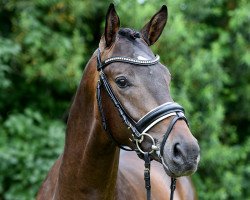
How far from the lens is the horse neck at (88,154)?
111 inches

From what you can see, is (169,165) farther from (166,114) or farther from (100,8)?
(100,8)

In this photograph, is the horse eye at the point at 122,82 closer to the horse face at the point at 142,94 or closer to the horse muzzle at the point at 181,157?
the horse face at the point at 142,94

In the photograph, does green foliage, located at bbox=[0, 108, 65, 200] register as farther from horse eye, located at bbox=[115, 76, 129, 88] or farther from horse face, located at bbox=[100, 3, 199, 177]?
horse eye, located at bbox=[115, 76, 129, 88]

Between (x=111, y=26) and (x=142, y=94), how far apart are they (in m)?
0.45

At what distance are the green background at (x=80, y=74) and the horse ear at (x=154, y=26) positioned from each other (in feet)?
10.6

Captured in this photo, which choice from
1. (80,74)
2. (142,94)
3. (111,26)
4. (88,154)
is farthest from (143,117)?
(80,74)

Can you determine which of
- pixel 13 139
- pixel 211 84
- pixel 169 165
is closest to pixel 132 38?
pixel 169 165

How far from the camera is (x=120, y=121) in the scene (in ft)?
8.80

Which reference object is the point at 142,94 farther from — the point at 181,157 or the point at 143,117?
the point at 181,157

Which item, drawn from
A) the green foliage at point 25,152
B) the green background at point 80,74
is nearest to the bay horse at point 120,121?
the green foliage at point 25,152

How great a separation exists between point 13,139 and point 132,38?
3566 millimetres

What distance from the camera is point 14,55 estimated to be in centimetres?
631

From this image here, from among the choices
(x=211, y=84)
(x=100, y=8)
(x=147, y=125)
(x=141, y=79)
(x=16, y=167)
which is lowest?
(x=16, y=167)

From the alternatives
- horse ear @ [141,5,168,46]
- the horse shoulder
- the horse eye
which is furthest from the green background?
the horse eye
